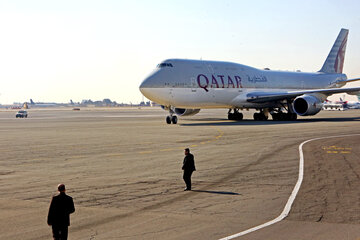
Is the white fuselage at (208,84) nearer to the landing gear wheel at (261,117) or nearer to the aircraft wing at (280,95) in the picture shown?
the aircraft wing at (280,95)

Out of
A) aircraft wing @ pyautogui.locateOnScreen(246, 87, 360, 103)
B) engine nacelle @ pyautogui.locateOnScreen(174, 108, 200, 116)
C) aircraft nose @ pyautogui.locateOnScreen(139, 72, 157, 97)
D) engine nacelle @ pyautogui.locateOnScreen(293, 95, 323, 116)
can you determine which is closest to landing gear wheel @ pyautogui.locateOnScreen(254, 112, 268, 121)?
aircraft wing @ pyautogui.locateOnScreen(246, 87, 360, 103)

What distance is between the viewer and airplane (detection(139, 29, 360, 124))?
45125 millimetres

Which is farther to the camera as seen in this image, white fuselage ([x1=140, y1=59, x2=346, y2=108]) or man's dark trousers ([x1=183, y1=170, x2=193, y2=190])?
white fuselage ([x1=140, y1=59, x2=346, y2=108])

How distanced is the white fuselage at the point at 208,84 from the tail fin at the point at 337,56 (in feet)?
33.6

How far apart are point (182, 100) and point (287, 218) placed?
35.6 meters

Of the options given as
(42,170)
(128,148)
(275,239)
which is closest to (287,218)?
(275,239)

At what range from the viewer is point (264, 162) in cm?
1964

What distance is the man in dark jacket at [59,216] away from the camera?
8297 millimetres

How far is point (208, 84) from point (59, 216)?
132ft

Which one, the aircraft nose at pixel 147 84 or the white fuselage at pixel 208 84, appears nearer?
the aircraft nose at pixel 147 84

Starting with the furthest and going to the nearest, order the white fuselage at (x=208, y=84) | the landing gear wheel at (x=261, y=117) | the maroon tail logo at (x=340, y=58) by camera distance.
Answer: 1. the maroon tail logo at (x=340, y=58)
2. the landing gear wheel at (x=261, y=117)
3. the white fuselage at (x=208, y=84)

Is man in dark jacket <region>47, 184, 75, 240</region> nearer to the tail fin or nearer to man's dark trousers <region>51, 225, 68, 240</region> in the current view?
man's dark trousers <region>51, 225, 68, 240</region>

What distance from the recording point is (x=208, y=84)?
4791 cm

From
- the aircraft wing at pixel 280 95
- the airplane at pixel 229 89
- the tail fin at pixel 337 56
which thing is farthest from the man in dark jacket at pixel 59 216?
the tail fin at pixel 337 56
